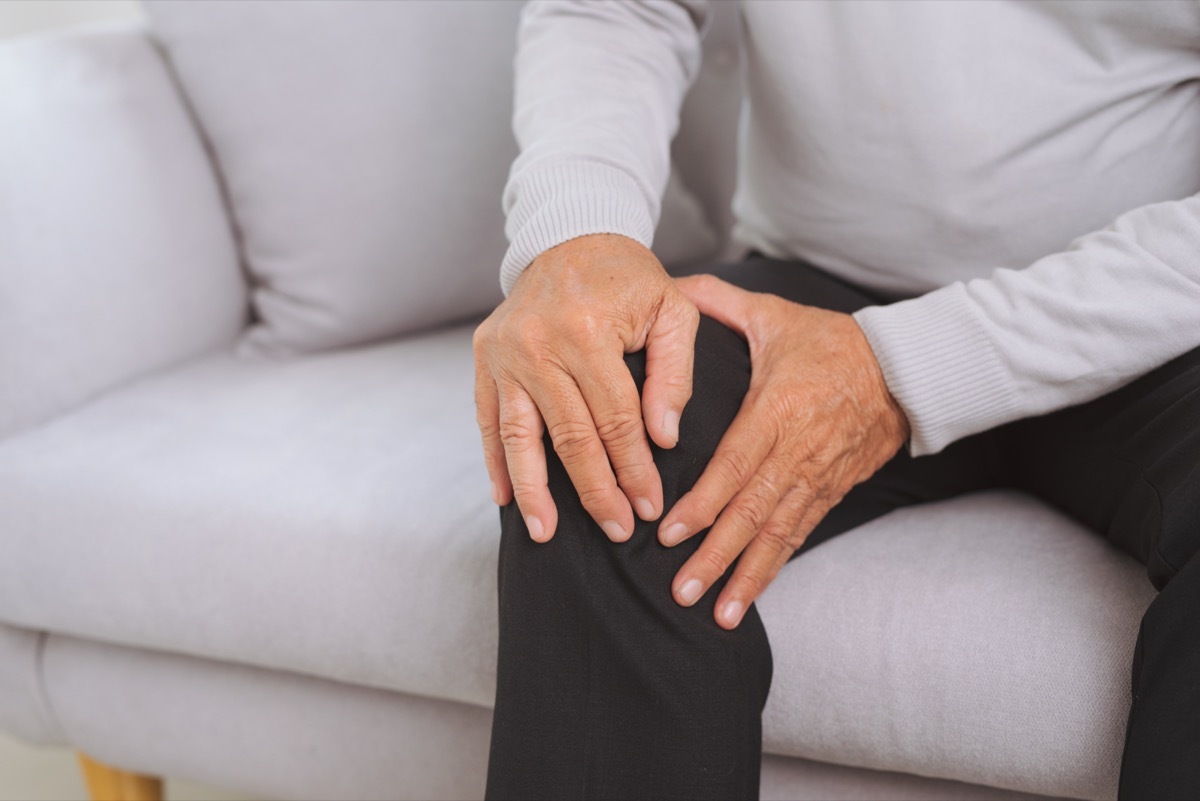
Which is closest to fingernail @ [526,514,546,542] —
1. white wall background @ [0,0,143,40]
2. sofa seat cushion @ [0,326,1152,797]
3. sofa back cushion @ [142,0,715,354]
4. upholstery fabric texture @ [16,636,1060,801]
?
sofa seat cushion @ [0,326,1152,797]

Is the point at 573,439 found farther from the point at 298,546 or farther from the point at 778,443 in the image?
the point at 298,546

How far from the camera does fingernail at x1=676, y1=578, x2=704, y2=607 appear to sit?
0.67 meters

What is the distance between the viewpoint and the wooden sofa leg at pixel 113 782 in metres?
1.19

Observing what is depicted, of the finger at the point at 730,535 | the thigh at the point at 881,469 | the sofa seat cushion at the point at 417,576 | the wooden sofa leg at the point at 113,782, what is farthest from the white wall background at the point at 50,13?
the finger at the point at 730,535

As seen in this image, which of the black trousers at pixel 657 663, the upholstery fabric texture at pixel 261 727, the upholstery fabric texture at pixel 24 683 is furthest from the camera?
the upholstery fabric texture at pixel 24 683

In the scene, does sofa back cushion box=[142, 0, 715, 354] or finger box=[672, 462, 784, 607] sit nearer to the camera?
finger box=[672, 462, 784, 607]

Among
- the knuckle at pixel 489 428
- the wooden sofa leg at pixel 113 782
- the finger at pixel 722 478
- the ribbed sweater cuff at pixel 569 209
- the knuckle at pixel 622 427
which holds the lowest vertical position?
the wooden sofa leg at pixel 113 782

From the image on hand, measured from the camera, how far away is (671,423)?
68cm

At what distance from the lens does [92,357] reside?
1212 mm

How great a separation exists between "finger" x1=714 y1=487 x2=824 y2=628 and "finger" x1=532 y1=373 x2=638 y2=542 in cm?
9

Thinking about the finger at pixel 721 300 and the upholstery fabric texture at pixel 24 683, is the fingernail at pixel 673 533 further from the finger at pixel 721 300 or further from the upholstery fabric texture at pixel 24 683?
the upholstery fabric texture at pixel 24 683

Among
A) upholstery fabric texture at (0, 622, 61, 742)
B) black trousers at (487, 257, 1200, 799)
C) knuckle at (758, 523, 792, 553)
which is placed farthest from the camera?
upholstery fabric texture at (0, 622, 61, 742)

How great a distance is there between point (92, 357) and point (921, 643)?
951mm

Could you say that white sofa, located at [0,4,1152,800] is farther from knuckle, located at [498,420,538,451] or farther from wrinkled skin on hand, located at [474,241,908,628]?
knuckle, located at [498,420,538,451]
